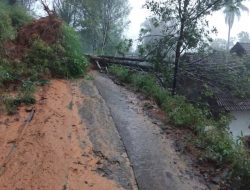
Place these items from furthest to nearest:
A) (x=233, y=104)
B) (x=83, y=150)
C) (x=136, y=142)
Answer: (x=233, y=104), (x=136, y=142), (x=83, y=150)

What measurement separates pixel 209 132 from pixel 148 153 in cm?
148

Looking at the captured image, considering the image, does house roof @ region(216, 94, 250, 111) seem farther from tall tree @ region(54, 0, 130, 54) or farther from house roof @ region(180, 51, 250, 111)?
tall tree @ region(54, 0, 130, 54)

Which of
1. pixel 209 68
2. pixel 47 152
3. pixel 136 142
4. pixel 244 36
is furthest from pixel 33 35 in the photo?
pixel 244 36

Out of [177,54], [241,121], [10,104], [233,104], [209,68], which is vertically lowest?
[241,121]

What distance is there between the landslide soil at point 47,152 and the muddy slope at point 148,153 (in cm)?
61

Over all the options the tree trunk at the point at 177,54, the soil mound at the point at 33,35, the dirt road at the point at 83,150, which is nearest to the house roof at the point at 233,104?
the tree trunk at the point at 177,54

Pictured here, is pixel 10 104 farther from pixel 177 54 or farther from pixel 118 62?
pixel 118 62

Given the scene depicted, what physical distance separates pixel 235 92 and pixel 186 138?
14.7 ft

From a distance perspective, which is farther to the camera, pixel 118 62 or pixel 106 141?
pixel 118 62

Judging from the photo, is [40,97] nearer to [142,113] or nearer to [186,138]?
[142,113]

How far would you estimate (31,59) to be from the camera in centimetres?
924

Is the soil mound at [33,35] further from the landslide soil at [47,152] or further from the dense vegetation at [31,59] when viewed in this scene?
the landslide soil at [47,152]

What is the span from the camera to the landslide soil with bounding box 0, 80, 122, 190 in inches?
171

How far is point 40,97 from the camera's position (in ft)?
24.2
